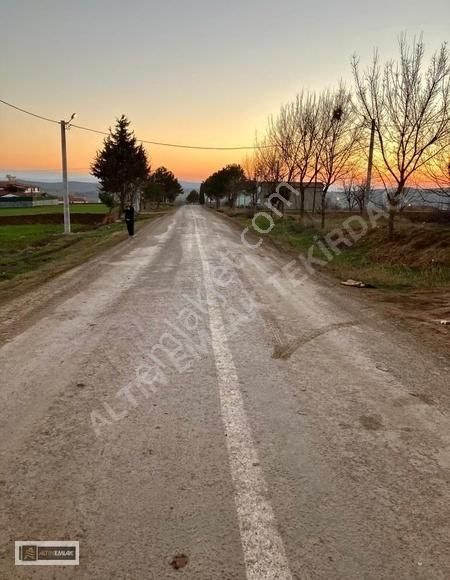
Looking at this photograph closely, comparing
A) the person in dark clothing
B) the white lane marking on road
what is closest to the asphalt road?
the white lane marking on road

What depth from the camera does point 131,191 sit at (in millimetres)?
48844

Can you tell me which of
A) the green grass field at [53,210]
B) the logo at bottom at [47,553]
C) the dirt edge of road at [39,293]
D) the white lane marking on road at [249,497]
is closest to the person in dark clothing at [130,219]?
the dirt edge of road at [39,293]

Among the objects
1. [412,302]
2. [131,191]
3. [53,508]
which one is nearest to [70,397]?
[53,508]

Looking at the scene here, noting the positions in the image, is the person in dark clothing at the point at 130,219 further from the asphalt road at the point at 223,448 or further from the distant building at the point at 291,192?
the asphalt road at the point at 223,448

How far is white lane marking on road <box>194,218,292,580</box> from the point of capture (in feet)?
7.18

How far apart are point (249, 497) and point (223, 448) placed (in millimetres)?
567

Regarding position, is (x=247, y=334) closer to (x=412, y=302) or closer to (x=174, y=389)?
(x=174, y=389)

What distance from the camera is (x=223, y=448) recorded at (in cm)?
321

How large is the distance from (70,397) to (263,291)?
5.47 meters

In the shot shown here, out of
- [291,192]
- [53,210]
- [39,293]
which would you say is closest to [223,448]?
[39,293]

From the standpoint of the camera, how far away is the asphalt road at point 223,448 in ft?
7.47

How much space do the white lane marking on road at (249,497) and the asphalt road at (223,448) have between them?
0.03 feet

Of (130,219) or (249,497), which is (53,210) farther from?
(249,497)

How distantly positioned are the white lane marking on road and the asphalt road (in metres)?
0.01
